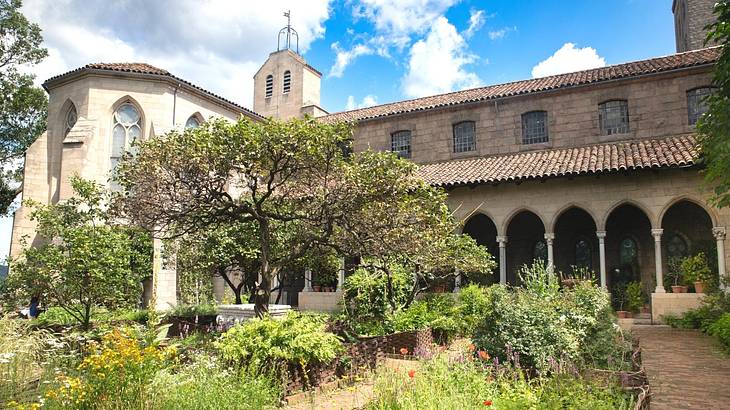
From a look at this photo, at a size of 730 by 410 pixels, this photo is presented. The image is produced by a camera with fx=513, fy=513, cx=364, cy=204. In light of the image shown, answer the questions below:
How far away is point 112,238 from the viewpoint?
13.6 m

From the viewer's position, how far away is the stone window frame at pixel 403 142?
24.2 metres

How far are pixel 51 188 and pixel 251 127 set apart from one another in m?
18.3

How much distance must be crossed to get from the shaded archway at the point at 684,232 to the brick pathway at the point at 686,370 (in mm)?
4855

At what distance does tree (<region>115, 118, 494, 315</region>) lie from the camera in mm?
8477

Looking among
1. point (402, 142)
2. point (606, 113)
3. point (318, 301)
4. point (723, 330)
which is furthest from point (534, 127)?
point (723, 330)

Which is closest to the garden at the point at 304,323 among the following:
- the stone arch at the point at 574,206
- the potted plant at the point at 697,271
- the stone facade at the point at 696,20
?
the stone arch at the point at 574,206

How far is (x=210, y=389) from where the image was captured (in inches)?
229

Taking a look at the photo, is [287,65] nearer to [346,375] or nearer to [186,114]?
[186,114]

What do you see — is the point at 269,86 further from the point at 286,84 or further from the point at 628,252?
the point at 628,252

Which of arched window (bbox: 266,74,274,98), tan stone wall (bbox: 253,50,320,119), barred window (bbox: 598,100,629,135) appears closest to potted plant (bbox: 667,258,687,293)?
barred window (bbox: 598,100,629,135)

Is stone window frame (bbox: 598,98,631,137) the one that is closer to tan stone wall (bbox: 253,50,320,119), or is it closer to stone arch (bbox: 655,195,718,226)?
stone arch (bbox: 655,195,718,226)

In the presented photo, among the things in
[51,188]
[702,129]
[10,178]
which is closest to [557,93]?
[702,129]

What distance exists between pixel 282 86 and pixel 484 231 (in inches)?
713

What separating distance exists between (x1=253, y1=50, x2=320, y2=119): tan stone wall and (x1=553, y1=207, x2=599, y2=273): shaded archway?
17.6 m
